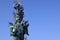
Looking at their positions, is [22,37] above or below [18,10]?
below

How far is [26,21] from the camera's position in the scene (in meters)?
42.1

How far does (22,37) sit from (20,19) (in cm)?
423

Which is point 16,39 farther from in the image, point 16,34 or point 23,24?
point 23,24

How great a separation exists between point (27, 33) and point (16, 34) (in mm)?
3098

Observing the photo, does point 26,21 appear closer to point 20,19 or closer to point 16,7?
point 20,19

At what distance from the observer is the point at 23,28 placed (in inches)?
1662

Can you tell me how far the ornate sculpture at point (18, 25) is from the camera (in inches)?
1626

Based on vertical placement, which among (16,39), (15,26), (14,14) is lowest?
(16,39)

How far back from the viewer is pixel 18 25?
41.7 meters

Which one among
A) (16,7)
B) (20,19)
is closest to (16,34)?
(20,19)

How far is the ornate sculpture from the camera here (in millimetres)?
41309

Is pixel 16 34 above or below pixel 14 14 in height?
below

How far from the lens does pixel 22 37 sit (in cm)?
4116

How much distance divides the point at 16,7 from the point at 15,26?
4.57 m
